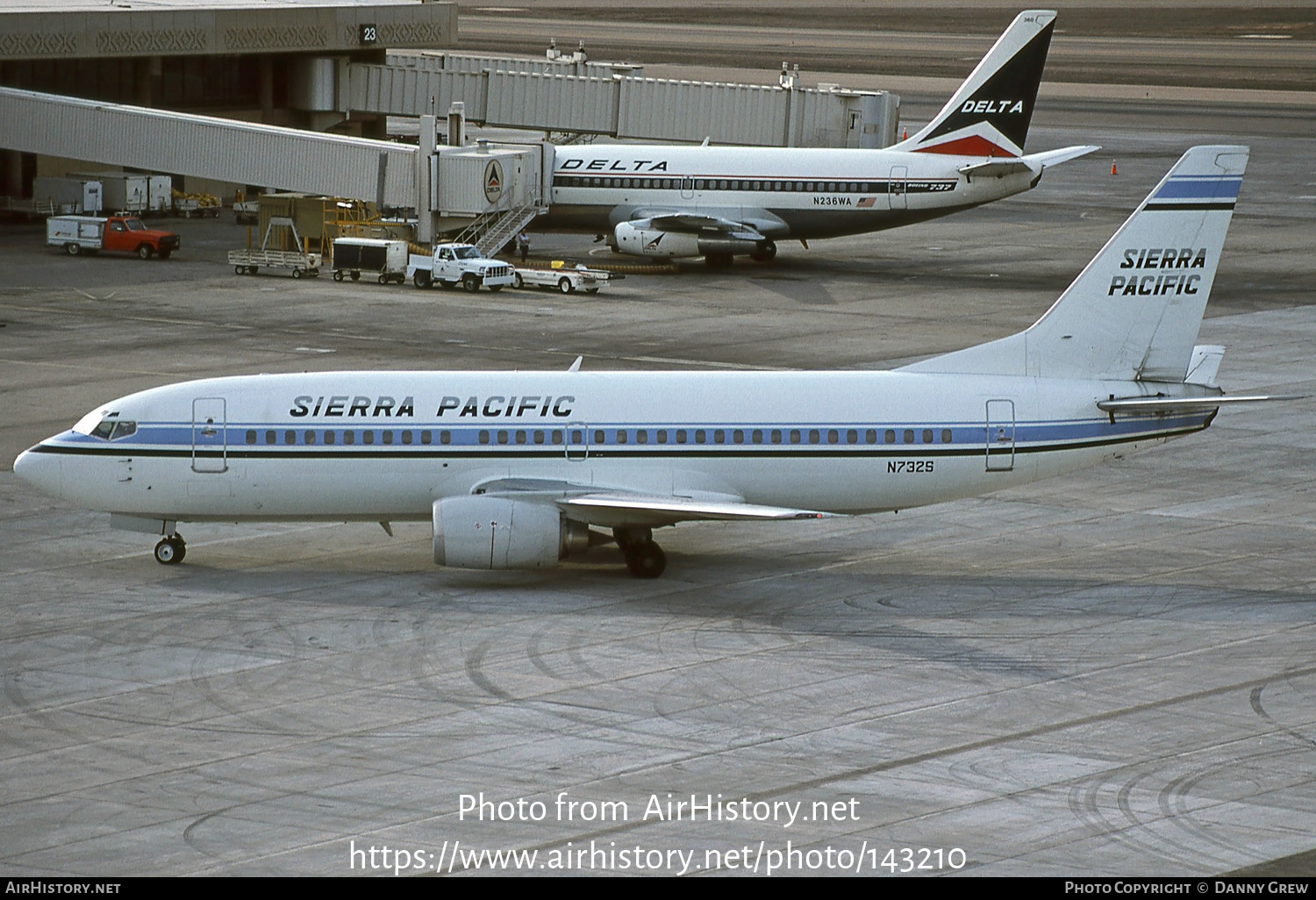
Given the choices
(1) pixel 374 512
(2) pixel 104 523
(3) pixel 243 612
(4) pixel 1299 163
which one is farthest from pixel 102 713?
(4) pixel 1299 163

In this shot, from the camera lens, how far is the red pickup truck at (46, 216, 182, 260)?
80.9m

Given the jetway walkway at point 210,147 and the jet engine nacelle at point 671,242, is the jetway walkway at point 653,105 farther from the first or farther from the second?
the jet engine nacelle at point 671,242

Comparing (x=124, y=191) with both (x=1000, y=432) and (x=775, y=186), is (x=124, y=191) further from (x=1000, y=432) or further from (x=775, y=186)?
(x=1000, y=432)

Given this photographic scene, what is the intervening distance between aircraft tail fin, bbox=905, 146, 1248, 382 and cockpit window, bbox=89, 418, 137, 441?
16194mm

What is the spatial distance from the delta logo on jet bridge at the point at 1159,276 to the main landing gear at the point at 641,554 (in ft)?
33.0

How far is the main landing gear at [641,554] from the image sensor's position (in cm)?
3703

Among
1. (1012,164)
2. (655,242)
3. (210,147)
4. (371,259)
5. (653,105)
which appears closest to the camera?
(371,259)

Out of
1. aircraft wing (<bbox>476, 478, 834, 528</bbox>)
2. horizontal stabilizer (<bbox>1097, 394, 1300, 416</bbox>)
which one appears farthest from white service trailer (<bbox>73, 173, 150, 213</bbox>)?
horizontal stabilizer (<bbox>1097, 394, 1300, 416</bbox>)

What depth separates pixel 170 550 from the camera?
3825 centimetres

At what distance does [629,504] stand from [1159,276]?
11.3 metres

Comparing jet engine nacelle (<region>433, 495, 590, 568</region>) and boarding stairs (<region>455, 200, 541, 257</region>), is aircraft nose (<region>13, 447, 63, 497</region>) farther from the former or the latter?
boarding stairs (<region>455, 200, 541, 257</region>)

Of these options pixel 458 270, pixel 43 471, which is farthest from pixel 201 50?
pixel 43 471

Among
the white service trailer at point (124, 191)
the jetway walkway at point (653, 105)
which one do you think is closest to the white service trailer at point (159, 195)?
the white service trailer at point (124, 191)
